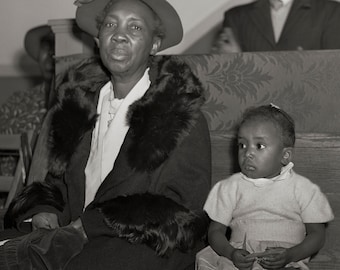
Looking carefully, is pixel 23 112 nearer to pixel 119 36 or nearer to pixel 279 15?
pixel 279 15

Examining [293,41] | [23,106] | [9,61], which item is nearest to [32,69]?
[9,61]

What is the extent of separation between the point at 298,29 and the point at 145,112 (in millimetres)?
1341

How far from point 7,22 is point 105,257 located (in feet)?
11.6

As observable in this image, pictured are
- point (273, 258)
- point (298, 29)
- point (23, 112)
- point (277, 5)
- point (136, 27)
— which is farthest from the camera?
point (23, 112)

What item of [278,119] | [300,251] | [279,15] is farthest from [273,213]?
[279,15]

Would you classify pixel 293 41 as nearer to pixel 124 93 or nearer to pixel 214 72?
pixel 214 72

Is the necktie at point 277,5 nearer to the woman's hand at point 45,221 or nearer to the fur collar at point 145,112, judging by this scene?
the fur collar at point 145,112

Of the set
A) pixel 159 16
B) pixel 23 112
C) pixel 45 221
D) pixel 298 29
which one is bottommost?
pixel 23 112

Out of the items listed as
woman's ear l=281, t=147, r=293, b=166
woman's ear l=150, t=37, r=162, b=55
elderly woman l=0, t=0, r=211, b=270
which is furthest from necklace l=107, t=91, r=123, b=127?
woman's ear l=281, t=147, r=293, b=166

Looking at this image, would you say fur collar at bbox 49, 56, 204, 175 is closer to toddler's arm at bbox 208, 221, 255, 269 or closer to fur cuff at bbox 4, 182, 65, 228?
fur cuff at bbox 4, 182, 65, 228

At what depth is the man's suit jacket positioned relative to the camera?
10.5 ft

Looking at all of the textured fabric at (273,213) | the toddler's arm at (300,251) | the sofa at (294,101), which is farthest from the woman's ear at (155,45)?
the toddler's arm at (300,251)

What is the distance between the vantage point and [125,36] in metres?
2.23

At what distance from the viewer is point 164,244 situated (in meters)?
2.02
